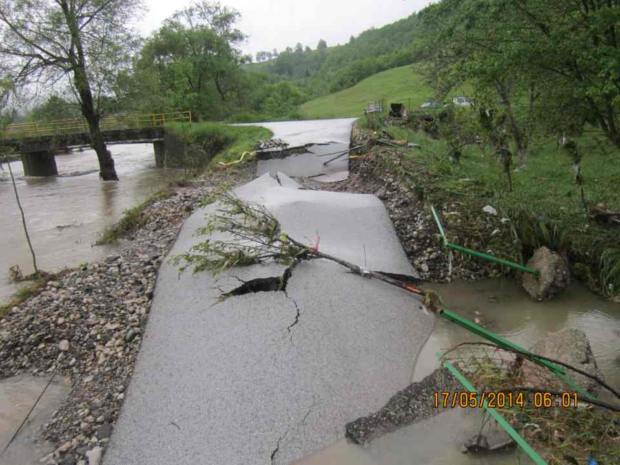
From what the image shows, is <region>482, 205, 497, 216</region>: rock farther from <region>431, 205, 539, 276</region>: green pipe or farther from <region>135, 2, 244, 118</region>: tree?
<region>135, 2, 244, 118</region>: tree

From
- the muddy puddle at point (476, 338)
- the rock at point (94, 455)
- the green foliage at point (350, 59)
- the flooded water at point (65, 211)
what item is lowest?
the muddy puddle at point (476, 338)

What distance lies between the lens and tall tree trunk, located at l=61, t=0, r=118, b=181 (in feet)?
54.5

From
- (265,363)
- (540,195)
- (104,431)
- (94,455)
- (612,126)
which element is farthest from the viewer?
(540,195)

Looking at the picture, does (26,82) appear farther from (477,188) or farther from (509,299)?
(509,299)

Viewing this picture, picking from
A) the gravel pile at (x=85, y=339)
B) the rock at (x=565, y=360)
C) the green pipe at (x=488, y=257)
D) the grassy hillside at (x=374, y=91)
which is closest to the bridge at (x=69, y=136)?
the grassy hillside at (x=374, y=91)

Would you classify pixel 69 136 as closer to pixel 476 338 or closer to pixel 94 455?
pixel 94 455

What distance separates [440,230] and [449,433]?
11.0 feet

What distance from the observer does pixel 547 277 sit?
5.31 metres

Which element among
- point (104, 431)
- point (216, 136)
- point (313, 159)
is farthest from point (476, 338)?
point (216, 136)

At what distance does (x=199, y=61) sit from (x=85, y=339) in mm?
33828

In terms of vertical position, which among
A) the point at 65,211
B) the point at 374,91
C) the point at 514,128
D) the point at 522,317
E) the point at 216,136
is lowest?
the point at 522,317

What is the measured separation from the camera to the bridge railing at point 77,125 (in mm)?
22969

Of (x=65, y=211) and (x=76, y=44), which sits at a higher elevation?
(x=76, y=44)

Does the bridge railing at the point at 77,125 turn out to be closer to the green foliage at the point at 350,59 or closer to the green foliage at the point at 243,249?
the green foliage at the point at 350,59
